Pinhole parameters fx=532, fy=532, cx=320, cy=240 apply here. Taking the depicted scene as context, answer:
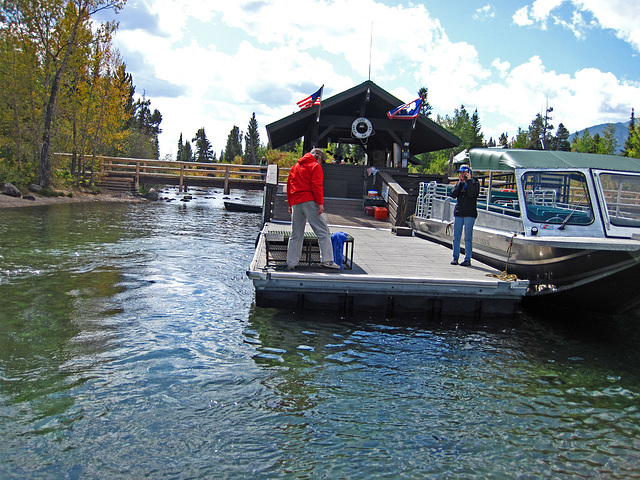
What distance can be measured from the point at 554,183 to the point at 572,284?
2.11m

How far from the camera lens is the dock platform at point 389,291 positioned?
809cm

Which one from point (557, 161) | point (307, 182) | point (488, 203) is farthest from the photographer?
point (488, 203)

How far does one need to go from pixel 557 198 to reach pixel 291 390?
20.7 feet

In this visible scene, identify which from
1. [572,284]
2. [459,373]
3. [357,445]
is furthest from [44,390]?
[572,284]

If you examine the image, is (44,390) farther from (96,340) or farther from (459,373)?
(459,373)

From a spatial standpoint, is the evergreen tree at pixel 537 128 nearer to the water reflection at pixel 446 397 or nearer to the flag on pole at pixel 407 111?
the flag on pole at pixel 407 111

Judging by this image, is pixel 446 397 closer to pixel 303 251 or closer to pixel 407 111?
pixel 303 251

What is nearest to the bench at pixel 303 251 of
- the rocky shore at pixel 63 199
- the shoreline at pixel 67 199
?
the shoreline at pixel 67 199

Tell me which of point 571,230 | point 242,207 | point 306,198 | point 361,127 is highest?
point 361,127

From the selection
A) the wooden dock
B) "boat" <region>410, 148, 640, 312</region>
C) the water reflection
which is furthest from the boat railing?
the water reflection

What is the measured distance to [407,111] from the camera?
21.9m

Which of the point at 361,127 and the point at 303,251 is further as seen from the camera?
the point at 361,127

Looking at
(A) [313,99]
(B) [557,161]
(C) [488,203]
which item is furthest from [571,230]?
(A) [313,99]

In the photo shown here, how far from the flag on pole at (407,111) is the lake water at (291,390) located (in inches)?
545
